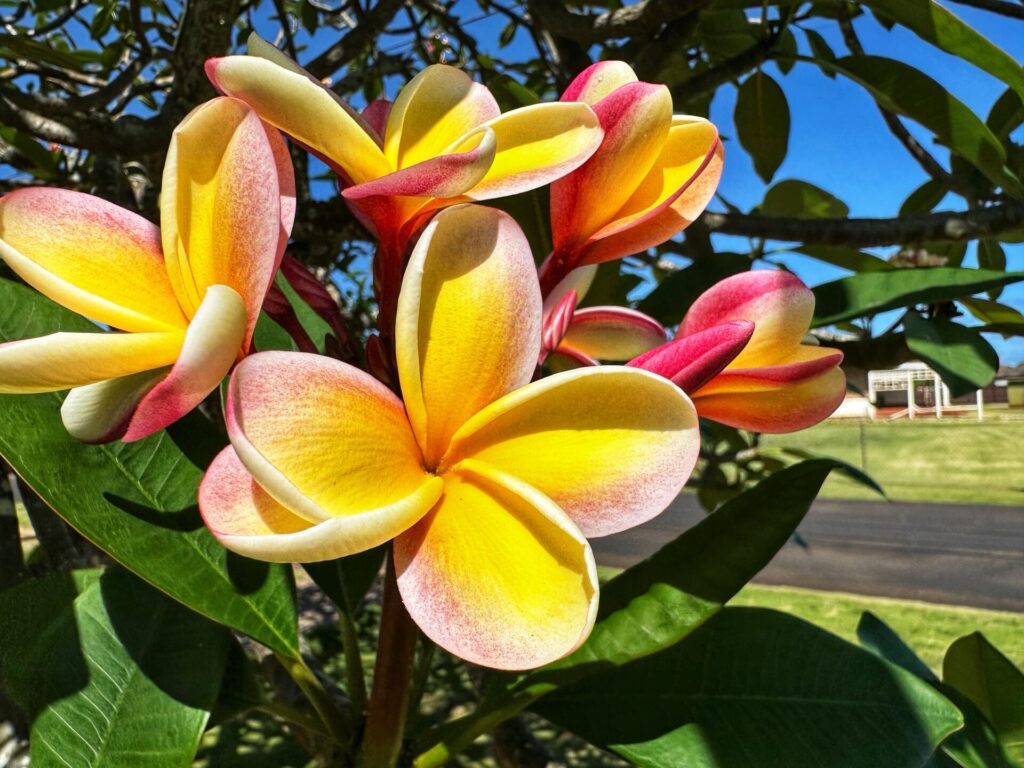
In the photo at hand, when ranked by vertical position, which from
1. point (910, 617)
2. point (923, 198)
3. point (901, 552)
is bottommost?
point (901, 552)

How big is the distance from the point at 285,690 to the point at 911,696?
67cm

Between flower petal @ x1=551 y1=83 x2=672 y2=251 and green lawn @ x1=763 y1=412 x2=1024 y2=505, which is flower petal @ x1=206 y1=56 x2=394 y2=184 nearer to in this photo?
flower petal @ x1=551 y1=83 x2=672 y2=251

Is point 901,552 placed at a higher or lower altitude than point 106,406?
lower

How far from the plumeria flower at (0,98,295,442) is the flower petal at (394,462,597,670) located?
0.36 ft

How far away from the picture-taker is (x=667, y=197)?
1.44 feet

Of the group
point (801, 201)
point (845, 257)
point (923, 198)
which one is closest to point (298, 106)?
point (845, 257)

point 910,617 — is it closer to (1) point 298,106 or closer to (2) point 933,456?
(1) point 298,106

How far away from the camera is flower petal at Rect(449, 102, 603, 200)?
387 mm

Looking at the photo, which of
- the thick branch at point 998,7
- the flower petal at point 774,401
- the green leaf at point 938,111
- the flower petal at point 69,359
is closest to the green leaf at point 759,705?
the flower petal at point 774,401

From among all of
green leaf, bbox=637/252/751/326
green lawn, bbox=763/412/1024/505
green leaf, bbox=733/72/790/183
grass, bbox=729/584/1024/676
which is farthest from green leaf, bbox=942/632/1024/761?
green lawn, bbox=763/412/1024/505

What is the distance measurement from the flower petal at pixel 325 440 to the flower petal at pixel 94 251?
105 mm

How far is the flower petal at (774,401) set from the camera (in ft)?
1.43

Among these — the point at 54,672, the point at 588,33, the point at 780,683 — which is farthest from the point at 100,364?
the point at 588,33

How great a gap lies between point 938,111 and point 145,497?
0.82m
